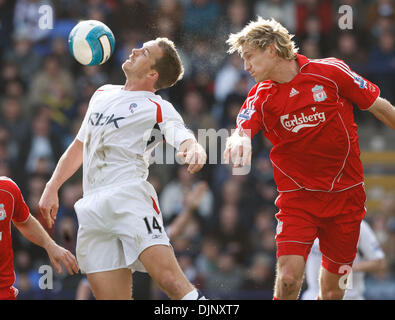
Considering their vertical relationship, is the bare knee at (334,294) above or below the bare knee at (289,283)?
below

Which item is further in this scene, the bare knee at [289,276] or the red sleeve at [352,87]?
the red sleeve at [352,87]

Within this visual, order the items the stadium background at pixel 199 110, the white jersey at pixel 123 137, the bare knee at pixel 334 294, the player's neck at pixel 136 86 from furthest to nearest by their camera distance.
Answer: the stadium background at pixel 199 110, the bare knee at pixel 334 294, the player's neck at pixel 136 86, the white jersey at pixel 123 137

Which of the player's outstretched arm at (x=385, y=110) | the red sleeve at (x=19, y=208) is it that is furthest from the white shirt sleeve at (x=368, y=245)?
the red sleeve at (x=19, y=208)

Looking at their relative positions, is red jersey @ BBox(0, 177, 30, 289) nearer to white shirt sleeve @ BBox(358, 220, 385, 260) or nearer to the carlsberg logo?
the carlsberg logo

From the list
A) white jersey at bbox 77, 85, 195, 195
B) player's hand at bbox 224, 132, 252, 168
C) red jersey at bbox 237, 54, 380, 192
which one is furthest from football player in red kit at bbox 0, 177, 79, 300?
red jersey at bbox 237, 54, 380, 192

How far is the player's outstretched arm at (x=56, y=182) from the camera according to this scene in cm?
584

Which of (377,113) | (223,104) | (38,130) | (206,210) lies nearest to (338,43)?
(223,104)

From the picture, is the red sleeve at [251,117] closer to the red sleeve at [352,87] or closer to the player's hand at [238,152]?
the player's hand at [238,152]

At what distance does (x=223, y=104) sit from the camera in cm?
1120

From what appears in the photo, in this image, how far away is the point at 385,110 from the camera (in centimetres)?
604

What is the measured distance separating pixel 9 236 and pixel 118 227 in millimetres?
938

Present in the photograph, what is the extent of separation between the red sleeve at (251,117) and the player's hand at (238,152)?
43 cm

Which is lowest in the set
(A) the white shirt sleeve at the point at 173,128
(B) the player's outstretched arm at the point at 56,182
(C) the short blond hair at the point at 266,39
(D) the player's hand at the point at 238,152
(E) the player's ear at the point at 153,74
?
(B) the player's outstretched arm at the point at 56,182

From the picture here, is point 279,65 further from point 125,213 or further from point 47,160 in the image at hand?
point 47,160
